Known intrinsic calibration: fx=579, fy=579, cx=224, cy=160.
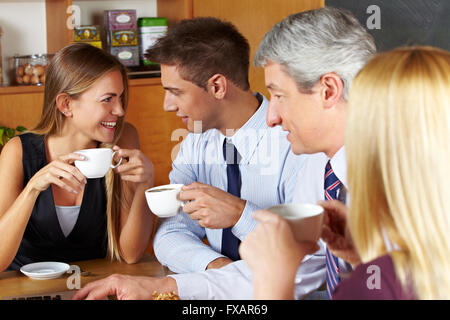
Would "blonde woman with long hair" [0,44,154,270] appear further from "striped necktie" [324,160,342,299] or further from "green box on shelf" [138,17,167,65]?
"green box on shelf" [138,17,167,65]

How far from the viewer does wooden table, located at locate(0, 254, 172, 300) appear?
1.27 meters

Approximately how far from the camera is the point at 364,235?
0.79 meters

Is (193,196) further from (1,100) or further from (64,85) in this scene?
(1,100)

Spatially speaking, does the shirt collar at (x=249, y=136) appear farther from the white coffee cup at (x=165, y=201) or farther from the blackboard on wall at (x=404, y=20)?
the blackboard on wall at (x=404, y=20)

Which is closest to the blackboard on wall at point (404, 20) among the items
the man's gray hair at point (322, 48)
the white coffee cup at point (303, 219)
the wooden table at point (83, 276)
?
the man's gray hair at point (322, 48)

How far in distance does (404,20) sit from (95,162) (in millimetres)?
1705

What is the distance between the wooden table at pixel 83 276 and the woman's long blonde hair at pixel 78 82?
218 mm

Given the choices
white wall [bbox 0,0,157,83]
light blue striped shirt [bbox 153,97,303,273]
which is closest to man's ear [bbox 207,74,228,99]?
light blue striped shirt [bbox 153,97,303,273]

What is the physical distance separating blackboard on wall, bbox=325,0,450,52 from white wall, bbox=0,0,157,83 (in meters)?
1.25

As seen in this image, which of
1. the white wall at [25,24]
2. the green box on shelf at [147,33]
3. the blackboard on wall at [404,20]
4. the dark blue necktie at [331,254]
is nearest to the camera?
the dark blue necktie at [331,254]

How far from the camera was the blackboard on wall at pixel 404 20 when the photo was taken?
7.89 ft

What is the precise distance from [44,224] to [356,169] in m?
1.13

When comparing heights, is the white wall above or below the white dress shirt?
above

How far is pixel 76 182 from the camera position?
1.46 m
